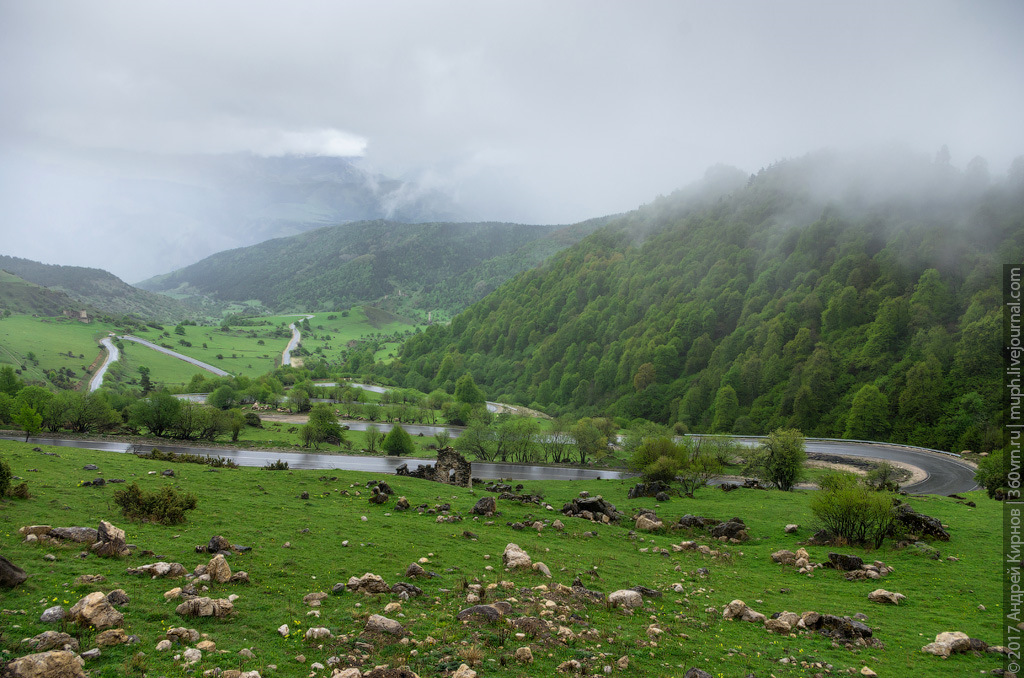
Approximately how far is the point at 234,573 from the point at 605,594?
16.5 metres

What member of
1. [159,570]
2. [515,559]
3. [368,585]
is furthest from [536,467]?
[159,570]

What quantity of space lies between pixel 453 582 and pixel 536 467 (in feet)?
271

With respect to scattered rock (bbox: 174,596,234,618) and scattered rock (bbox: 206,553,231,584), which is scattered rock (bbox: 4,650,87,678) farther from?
A: scattered rock (bbox: 206,553,231,584)

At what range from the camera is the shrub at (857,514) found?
36.3m

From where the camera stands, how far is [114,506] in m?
27.7

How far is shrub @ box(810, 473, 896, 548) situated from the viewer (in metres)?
36.3

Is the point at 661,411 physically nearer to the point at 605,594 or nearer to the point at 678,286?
the point at 678,286

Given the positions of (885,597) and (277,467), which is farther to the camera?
(277,467)

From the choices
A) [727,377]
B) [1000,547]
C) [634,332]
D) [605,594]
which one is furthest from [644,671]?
[634,332]

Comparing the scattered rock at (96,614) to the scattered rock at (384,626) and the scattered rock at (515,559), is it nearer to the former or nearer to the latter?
the scattered rock at (384,626)

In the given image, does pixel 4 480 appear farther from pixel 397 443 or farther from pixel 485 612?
pixel 397 443

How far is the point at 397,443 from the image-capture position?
100m

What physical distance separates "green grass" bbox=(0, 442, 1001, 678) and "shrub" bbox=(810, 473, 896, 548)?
6.88 ft

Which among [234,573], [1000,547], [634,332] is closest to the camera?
[234,573]
